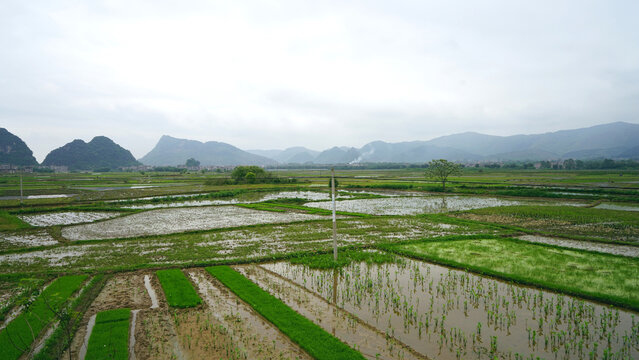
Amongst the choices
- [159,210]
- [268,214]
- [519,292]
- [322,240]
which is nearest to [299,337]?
[519,292]

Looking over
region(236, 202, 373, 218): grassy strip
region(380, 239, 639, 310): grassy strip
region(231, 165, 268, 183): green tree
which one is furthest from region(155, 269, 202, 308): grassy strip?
region(231, 165, 268, 183): green tree

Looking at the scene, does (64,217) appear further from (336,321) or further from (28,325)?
(336,321)

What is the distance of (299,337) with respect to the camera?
314 inches

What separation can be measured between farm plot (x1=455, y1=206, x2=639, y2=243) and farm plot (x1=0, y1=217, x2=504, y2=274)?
12.6 ft

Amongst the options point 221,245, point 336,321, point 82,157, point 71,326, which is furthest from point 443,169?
point 82,157

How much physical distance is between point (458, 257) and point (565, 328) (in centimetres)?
630

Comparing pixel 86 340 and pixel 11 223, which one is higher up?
pixel 11 223

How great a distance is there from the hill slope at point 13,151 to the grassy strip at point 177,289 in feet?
572

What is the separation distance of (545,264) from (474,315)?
21.4ft

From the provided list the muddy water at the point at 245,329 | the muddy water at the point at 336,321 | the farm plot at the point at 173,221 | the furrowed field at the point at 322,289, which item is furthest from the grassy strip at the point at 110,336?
the farm plot at the point at 173,221

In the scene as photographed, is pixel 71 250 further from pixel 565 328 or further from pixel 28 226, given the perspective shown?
pixel 565 328

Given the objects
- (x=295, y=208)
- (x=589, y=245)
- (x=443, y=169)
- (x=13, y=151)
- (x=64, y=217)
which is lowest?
(x=589, y=245)

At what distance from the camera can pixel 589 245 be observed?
16625mm

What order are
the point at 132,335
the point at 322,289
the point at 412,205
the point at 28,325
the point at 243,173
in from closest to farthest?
the point at 28,325
the point at 132,335
the point at 322,289
the point at 412,205
the point at 243,173
